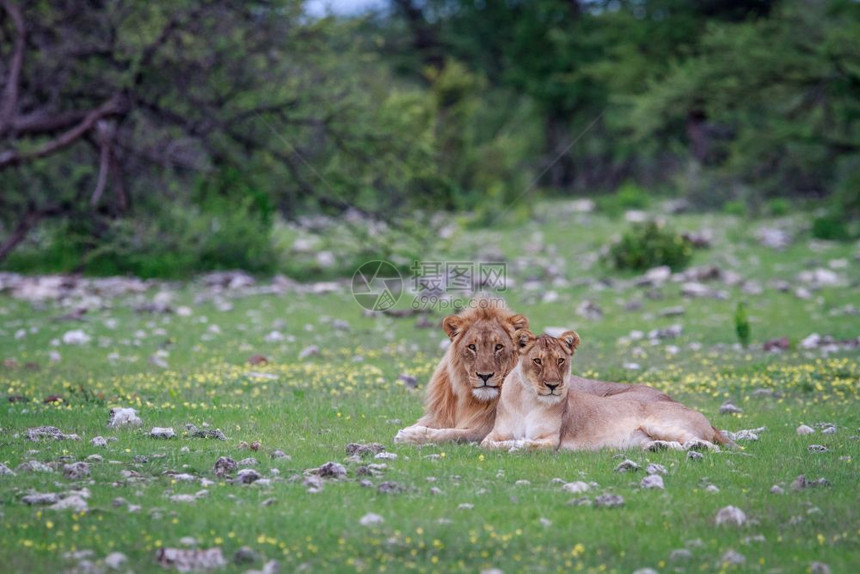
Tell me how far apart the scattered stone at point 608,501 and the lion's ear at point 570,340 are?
2.11 meters

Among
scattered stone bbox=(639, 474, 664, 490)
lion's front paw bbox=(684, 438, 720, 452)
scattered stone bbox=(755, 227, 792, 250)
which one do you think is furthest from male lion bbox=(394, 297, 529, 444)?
scattered stone bbox=(755, 227, 792, 250)

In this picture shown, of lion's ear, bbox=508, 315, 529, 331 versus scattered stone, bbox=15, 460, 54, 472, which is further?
lion's ear, bbox=508, 315, 529, 331

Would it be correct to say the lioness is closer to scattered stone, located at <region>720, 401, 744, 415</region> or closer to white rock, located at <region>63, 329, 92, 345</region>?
scattered stone, located at <region>720, 401, 744, 415</region>

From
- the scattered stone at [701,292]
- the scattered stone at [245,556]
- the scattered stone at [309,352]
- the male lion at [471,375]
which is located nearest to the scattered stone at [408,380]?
the scattered stone at [309,352]

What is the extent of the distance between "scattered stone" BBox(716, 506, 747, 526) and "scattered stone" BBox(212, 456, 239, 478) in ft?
11.2

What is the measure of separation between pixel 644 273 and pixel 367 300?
5.85 metres

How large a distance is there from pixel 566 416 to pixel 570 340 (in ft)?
2.14

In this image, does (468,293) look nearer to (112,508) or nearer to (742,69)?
(742,69)

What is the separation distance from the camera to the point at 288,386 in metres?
12.2

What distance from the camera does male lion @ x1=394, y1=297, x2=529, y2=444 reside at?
9172 millimetres

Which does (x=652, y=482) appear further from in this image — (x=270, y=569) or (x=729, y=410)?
(x=729, y=410)

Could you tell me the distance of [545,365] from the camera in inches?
337

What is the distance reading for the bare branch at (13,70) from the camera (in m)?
20.5

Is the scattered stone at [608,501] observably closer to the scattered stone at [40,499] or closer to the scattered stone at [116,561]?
the scattered stone at [116,561]
